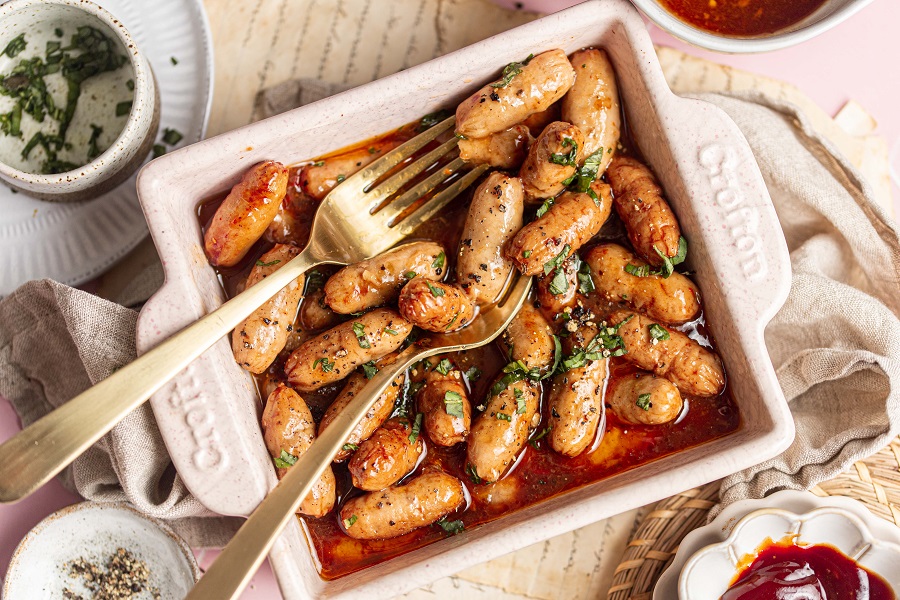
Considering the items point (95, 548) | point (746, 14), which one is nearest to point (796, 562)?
point (746, 14)

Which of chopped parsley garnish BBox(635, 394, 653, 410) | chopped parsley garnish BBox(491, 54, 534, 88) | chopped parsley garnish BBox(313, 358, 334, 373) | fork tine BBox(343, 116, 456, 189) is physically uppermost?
chopped parsley garnish BBox(491, 54, 534, 88)

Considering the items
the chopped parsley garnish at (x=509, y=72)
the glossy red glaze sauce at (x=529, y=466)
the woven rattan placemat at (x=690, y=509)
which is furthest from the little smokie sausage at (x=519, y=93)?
the woven rattan placemat at (x=690, y=509)

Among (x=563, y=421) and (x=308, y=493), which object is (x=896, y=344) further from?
(x=308, y=493)

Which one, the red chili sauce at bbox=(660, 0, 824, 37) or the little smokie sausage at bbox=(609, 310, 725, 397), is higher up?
the red chili sauce at bbox=(660, 0, 824, 37)

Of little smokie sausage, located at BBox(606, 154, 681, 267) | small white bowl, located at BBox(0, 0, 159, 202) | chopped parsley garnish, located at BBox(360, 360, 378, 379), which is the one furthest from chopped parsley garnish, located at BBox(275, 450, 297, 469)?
little smokie sausage, located at BBox(606, 154, 681, 267)

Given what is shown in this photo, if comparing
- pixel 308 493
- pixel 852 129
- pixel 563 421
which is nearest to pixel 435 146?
pixel 563 421

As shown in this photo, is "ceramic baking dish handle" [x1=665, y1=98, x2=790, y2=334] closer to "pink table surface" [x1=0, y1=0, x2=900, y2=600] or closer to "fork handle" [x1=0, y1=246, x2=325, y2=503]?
"pink table surface" [x1=0, y1=0, x2=900, y2=600]

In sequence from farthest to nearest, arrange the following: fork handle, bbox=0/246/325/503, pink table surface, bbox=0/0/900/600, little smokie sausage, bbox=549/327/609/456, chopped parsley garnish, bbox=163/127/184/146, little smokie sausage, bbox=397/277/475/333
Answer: pink table surface, bbox=0/0/900/600 → chopped parsley garnish, bbox=163/127/184/146 → little smokie sausage, bbox=549/327/609/456 → little smokie sausage, bbox=397/277/475/333 → fork handle, bbox=0/246/325/503

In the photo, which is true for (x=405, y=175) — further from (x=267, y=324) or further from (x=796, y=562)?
(x=796, y=562)
